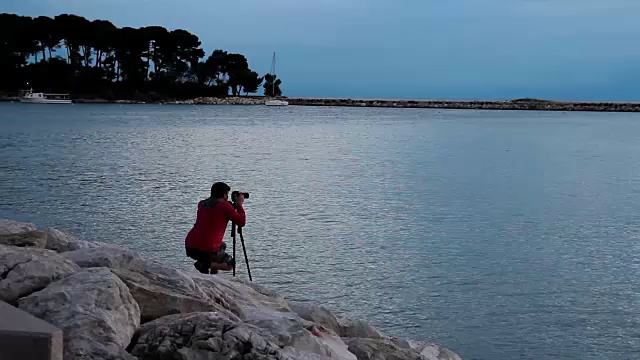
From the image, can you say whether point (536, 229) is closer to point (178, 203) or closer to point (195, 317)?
point (178, 203)

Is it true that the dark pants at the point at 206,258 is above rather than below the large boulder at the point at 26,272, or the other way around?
below

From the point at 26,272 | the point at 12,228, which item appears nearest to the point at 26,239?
the point at 12,228

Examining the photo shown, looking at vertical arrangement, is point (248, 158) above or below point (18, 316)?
below

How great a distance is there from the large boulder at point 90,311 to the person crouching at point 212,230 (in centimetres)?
381

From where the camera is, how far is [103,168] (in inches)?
1171

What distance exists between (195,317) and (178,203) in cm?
1452

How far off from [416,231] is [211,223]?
7479 mm

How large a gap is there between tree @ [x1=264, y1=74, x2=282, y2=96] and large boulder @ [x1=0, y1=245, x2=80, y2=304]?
150 m

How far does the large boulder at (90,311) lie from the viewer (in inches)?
192

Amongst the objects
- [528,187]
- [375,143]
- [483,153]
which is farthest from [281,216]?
[375,143]

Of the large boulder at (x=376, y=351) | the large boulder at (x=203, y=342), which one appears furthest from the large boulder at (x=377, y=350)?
the large boulder at (x=203, y=342)

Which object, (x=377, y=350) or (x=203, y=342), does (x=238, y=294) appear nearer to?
(x=377, y=350)

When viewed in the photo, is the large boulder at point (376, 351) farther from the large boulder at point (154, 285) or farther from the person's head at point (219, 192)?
the person's head at point (219, 192)

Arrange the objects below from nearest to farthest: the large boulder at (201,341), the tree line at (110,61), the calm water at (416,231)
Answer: the large boulder at (201,341) < the calm water at (416,231) < the tree line at (110,61)
